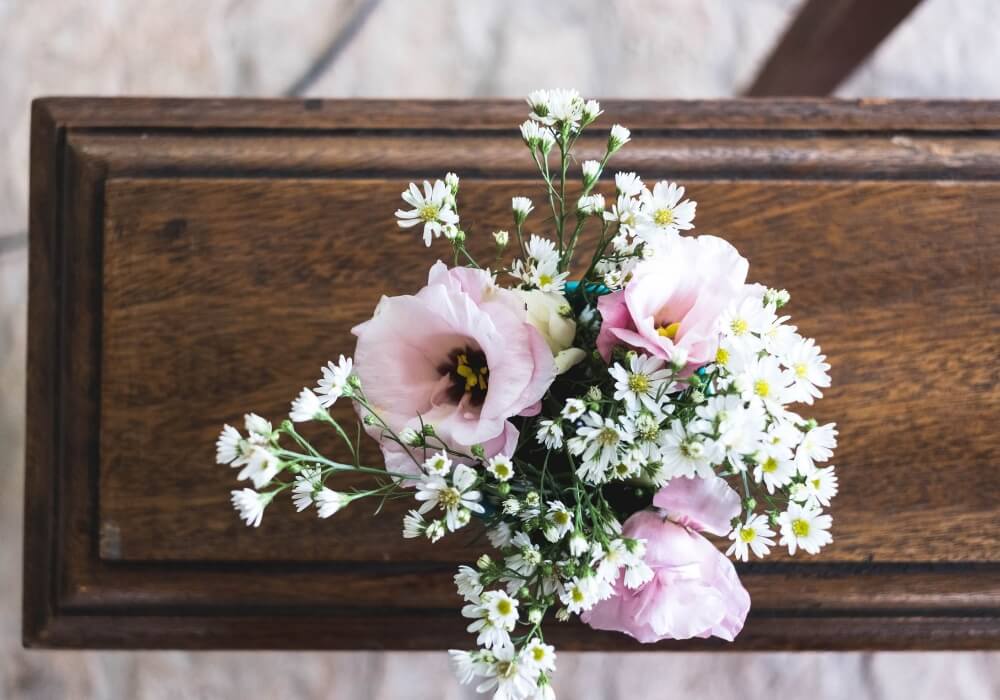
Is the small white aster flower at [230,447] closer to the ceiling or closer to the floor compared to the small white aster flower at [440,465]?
closer to the ceiling

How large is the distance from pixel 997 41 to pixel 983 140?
71 cm

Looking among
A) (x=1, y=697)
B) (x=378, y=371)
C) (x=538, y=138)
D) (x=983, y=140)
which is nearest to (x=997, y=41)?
(x=983, y=140)

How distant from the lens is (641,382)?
37 centimetres

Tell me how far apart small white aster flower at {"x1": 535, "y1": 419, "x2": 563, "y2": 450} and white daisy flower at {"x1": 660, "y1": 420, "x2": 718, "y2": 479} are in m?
0.05

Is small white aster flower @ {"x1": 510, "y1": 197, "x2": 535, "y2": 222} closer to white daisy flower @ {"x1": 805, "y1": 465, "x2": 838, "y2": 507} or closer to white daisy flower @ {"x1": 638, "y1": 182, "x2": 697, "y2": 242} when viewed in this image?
white daisy flower @ {"x1": 638, "y1": 182, "x2": 697, "y2": 242}

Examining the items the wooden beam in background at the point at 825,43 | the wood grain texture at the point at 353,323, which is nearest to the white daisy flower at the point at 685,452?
the wood grain texture at the point at 353,323

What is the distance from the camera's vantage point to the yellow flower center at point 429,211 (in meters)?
0.41

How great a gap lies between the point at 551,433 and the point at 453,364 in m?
0.06

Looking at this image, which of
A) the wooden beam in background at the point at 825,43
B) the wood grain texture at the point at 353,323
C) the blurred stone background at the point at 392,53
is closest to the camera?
the wood grain texture at the point at 353,323

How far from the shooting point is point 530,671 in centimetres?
38

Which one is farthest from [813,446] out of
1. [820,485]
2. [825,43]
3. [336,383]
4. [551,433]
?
[825,43]

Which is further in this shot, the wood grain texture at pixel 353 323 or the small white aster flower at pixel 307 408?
the wood grain texture at pixel 353 323

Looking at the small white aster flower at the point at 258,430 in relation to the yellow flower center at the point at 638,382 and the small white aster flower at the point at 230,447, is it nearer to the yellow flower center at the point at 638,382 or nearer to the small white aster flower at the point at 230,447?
the small white aster flower at the point at 230,447

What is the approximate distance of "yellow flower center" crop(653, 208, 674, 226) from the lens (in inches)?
15.6
